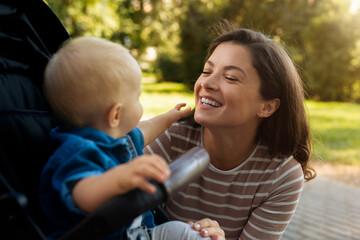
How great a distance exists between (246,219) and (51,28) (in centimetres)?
154

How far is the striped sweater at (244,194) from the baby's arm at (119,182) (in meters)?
1.22

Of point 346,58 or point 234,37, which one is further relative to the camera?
point 346,58

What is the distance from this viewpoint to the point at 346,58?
20.4 m

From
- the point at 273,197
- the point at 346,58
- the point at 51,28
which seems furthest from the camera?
the point at 346,58

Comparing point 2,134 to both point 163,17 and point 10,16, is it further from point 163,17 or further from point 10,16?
point 163,17

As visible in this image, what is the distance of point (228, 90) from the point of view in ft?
6.59

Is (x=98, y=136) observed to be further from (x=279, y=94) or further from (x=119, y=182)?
(x=279, y=94)

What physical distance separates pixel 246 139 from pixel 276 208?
0.46 metres

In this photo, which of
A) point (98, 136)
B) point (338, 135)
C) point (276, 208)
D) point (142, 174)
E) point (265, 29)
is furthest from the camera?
point (265, 29)

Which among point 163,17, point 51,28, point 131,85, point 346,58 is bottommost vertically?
point 346,58

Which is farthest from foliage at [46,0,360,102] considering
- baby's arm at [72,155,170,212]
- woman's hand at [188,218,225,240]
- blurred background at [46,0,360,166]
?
baby's arm at [72,155,170,212]

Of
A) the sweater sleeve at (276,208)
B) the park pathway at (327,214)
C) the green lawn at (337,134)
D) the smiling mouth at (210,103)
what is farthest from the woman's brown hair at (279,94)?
the green lawn at (337,134)

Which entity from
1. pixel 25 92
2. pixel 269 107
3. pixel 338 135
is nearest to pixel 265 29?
pixel 338 135

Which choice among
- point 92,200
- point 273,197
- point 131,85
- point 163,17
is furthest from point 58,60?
point 163,17
